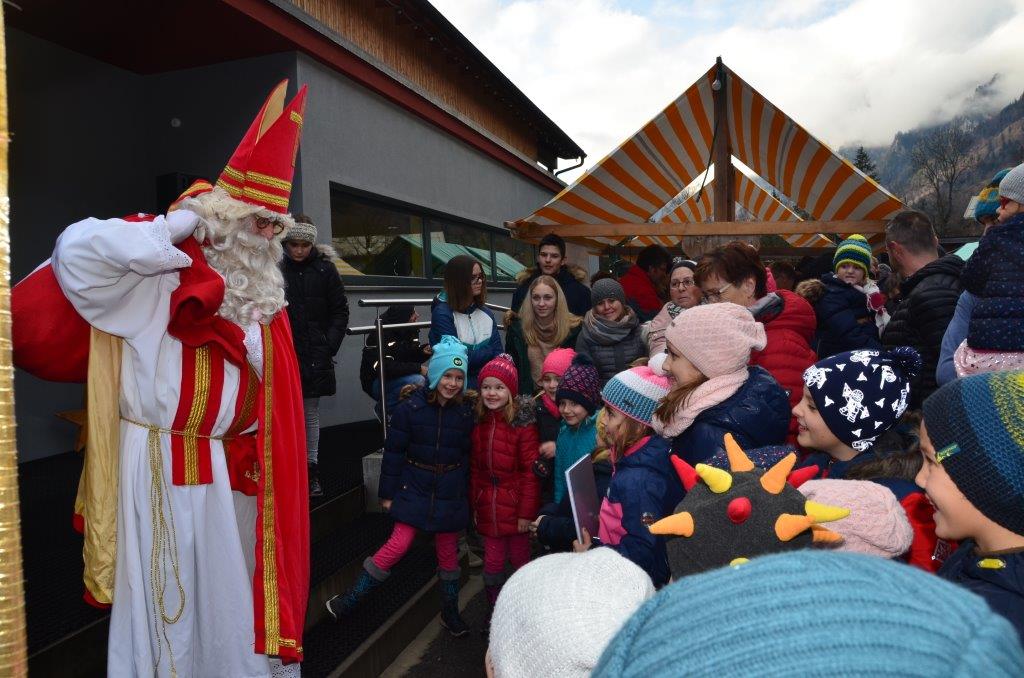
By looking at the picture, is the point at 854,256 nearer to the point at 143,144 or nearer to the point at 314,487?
the point at 314,487

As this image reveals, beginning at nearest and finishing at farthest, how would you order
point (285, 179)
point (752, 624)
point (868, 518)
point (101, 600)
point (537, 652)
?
point (752, 624)
point (537, 652)
point (868, 518)
point (101, 600)
point (285, 179)

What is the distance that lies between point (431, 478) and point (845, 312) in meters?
2.53

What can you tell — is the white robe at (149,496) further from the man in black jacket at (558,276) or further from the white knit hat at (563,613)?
the man in black jacket at (558,276)

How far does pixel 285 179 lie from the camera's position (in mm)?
2678

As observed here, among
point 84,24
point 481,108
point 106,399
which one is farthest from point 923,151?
point 106,399

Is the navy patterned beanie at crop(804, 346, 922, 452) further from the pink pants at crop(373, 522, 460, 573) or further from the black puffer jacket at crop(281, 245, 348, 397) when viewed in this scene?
the black puffer jacket at crop(281, 245, 348, 397)

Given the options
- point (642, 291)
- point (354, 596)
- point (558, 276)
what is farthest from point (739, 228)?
point (354, 596)

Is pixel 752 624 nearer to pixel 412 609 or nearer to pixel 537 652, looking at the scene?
pixel 537 652

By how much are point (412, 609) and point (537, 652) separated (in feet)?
10.2

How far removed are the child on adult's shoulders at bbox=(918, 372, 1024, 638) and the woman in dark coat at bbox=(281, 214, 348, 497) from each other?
383cm

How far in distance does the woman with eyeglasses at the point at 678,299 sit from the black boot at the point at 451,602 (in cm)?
179

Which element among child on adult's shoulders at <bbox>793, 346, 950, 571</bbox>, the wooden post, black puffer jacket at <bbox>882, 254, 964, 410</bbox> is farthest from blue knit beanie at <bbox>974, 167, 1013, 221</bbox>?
the wooden post

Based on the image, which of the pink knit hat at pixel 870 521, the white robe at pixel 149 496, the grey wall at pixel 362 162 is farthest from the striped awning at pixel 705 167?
the pink knit hat at pixel 870 521

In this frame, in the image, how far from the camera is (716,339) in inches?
87.9
